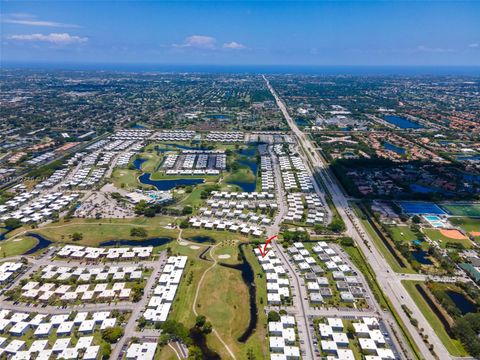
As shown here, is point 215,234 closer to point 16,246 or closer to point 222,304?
point 222,304

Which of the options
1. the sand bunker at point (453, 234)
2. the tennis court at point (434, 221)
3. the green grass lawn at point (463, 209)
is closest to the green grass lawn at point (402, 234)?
the tennis court at point (434, 221)

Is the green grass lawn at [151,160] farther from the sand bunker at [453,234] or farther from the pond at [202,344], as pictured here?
the sand bunker at [453,234]

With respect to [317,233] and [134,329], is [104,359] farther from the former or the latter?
[317,233]

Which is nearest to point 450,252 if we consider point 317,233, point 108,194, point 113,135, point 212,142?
point 317,233

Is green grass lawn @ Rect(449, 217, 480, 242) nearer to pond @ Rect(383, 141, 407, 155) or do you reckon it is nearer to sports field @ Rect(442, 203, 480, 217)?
sports field @ Rect(442, 203, 480, 217)

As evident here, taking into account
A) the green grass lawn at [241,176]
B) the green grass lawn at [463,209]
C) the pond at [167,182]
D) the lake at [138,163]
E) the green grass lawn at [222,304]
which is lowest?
the green grass lawn at [222,304]

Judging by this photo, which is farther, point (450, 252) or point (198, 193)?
point (198, 193)

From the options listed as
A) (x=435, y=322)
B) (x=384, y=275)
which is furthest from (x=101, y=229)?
(x=435, y=322)
